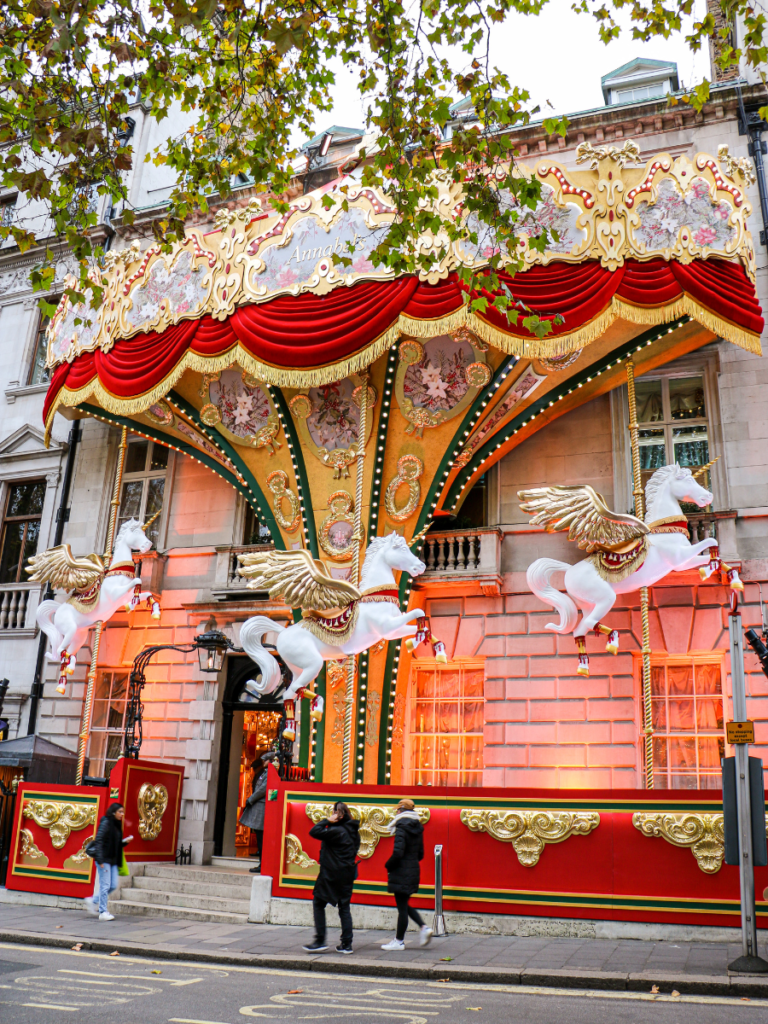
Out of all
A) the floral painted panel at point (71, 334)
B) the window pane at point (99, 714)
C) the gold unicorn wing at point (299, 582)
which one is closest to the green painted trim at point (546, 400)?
the gold unicorn wing at point (299, 582)

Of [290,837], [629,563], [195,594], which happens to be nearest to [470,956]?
[290,837]

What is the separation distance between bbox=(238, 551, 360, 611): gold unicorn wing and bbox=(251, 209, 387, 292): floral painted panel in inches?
167

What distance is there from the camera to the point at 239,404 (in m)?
16.0

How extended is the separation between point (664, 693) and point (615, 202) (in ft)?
23.8

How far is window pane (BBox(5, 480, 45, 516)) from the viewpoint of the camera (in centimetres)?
2012

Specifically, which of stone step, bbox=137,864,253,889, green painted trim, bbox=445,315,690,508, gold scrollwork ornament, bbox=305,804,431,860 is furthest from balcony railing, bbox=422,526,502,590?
stone step, bbox=137,864,253,889

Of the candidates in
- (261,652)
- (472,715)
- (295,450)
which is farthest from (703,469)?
(261,652)

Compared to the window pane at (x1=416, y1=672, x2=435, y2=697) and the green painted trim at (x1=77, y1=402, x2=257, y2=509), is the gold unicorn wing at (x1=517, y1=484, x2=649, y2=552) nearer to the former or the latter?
the window pane at (x1=416, y1=672, x2=435, y2=697)

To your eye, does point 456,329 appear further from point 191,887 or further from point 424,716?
point 191,887

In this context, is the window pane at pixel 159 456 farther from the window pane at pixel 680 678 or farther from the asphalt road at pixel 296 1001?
the asphalt road at pixel 296 1001

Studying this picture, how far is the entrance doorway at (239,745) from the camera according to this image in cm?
1653

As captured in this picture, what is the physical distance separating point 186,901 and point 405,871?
15.2ft

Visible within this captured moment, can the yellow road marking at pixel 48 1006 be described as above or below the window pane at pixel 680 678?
below

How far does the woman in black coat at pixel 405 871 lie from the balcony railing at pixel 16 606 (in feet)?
37.5
